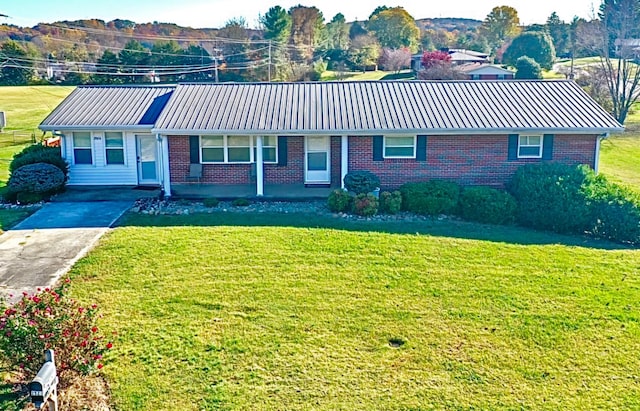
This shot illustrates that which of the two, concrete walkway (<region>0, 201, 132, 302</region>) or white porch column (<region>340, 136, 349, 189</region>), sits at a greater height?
white porch column (<region>340, 136, 349, 189</region>)

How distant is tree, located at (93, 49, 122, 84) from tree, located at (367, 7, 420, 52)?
34.9 m

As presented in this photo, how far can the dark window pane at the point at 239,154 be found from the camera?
65.8 ft

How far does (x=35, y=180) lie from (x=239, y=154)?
622cm

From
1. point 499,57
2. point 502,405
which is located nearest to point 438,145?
point 502,405

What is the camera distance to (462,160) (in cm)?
1941

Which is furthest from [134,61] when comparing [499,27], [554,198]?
[499,27]

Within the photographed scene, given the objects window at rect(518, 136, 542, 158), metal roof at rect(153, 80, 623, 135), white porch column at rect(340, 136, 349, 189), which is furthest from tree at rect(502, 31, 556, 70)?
white porch column at rect(340, 136, 349, 189)

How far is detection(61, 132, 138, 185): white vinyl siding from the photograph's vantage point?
2059cm

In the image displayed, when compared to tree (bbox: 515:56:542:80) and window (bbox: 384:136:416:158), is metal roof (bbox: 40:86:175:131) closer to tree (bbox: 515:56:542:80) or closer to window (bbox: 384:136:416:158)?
window (bbox: 384:136:416:158)

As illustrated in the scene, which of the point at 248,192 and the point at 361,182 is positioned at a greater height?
the point at 361,182

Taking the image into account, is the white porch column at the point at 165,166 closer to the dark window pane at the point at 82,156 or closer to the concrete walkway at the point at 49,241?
the concrete walkway at the point at 49,241

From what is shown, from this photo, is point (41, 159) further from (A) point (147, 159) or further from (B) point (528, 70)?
(B) point (528, 70)

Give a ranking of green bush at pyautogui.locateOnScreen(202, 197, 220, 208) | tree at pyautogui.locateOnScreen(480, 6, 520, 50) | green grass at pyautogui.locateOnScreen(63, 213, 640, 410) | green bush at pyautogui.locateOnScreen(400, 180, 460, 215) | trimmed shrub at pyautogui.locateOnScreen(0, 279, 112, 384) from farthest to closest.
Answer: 1. tree at pyautogui.locateOnScreen(480, 6, 520, 50)
2. green bush at pyautogui.locateOnScreen(202, 197, 220, 208)
3. green bush at pyautogui.locateOnScreen(400, 180, 460, 215)
4. green grass at pyautogui.locateOnScreen(63, 213, 640, 410)
5. trimmed shrub at pyautogui.locateOnScreen(0, 279, 112, 384)

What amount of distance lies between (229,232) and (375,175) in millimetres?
5850
